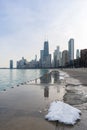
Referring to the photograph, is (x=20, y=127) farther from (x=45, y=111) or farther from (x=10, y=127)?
(x=45, y=111)

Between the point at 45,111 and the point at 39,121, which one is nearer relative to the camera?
the point at 39,121

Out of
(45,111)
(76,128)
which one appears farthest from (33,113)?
(76,128)

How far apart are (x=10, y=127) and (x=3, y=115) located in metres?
1.97

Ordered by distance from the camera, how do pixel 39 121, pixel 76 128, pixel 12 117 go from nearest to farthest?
pixel 76 128
pixel 39 121
pixel 12 117

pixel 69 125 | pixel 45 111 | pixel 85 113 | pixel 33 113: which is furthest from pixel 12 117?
pixel 85 113

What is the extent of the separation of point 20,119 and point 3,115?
110 centimetres

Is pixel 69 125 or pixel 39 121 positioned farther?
pixel 39 121

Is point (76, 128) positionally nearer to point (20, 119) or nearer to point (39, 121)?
point (39, 121)

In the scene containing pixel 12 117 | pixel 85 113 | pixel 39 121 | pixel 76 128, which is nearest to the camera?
pixel 76 128

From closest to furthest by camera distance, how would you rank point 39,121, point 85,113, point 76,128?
point 76,128, point 39,121, point 85,113

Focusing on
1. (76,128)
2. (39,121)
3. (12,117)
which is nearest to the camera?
(76,128)

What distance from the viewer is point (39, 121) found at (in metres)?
9.04

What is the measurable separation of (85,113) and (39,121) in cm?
255

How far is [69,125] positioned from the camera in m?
8.35
